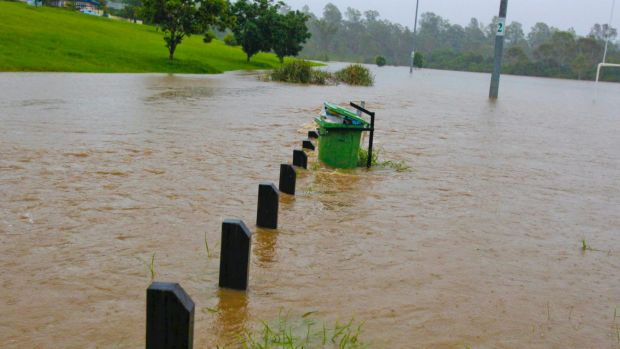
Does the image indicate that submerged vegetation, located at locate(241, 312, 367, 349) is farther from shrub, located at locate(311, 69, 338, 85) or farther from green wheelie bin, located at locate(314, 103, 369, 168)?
shrub, located at locate(311, 69, 338, 85)

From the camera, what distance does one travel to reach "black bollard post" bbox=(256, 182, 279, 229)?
20.0 feet

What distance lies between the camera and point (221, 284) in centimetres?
478

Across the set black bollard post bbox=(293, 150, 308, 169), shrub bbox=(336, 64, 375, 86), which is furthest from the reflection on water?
shrub bbox=(336, 64, 375, 86)

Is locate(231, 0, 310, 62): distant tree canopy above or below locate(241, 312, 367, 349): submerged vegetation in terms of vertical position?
above

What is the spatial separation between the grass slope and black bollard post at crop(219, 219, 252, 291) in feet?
79.7

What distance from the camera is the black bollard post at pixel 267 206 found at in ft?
20.0

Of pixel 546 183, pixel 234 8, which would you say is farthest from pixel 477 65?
pixel 546 183

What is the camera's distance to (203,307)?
14.7 ft

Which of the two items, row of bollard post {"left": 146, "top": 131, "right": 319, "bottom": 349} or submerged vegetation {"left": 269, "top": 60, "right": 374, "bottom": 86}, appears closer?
row of bollard post {"left": 146, "top": 131, "right": 319, "bottom": 349}

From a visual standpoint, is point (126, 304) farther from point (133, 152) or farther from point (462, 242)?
point (133, 152)

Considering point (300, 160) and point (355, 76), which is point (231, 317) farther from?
point (355, 76)

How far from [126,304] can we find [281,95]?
22808 mm

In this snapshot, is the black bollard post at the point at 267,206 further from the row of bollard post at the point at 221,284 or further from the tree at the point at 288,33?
the tree at the point at 288,33

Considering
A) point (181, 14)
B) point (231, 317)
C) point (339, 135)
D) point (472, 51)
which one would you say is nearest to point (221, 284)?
point (231, 317)
